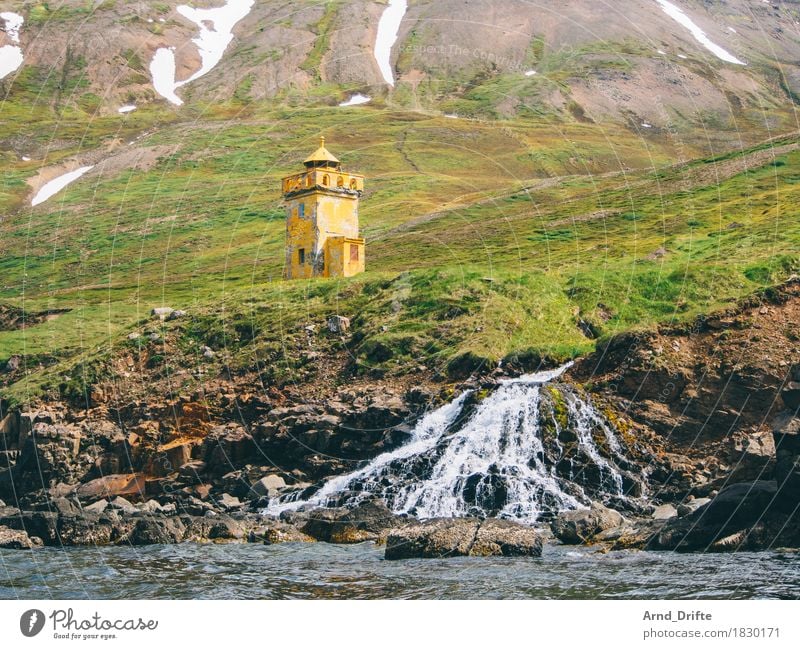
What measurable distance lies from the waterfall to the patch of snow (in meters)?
129

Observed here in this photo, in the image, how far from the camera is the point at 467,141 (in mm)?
197125

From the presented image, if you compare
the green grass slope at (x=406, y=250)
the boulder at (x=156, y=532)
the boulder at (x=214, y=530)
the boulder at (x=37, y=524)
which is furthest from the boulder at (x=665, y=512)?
the boulder at (x=37, y=524)

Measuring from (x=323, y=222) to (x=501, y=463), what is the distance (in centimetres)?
3350

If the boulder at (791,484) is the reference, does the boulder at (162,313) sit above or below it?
above

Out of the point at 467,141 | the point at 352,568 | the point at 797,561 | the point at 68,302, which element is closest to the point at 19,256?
the point at 68,302

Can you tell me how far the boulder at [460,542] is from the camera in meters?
50.4

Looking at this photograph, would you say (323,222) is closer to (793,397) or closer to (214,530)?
(214,530)

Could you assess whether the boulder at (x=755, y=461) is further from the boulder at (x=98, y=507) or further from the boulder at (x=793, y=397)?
the boulder at (x=98, y=507)

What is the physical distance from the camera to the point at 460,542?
5084 centimetres

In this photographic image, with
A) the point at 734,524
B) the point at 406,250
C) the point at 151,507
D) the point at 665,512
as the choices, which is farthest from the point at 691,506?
the point at 406,250

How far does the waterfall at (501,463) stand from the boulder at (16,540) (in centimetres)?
1091

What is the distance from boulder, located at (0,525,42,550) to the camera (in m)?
57.1

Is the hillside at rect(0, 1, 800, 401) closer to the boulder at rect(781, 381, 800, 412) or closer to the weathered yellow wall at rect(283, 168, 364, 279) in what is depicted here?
the weathered yellow wall at rect(283, 168, 364, 279)

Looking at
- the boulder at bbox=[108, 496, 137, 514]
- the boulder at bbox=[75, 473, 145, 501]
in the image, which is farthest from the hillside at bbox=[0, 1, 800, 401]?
the boulder at bbox=[108, 496, 137, 514]
